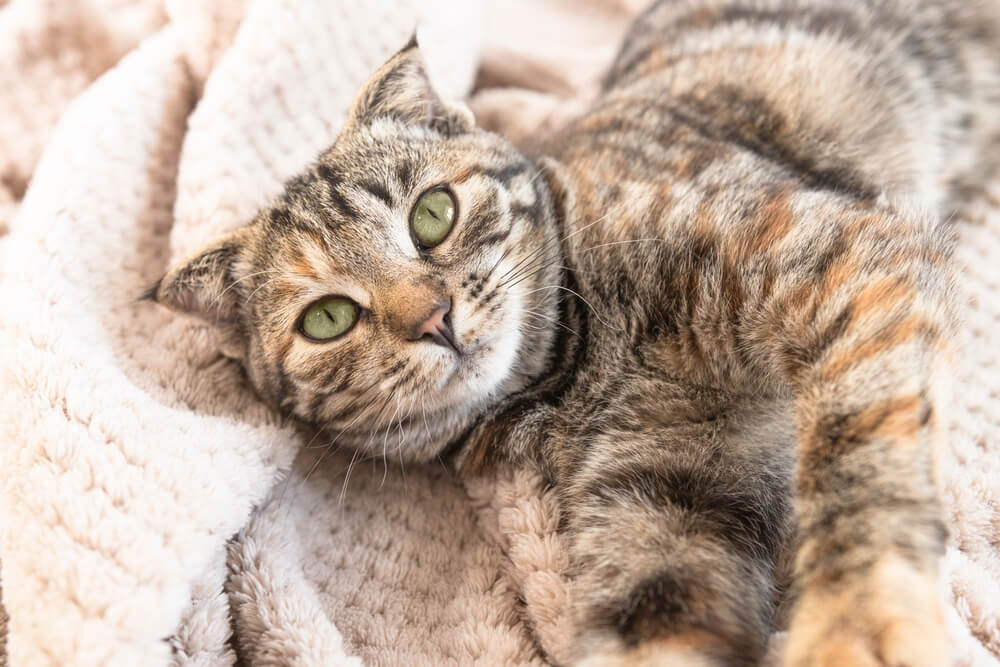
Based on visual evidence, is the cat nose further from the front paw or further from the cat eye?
the front paw

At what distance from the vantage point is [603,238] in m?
1.35

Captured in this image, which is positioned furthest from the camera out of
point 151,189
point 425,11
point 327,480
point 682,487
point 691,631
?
point 425,11

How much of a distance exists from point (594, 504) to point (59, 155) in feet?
4.95

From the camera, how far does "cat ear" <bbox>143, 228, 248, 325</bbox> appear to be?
1.38 m

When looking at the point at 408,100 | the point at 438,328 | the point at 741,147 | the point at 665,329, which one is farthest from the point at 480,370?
the point at 741,147

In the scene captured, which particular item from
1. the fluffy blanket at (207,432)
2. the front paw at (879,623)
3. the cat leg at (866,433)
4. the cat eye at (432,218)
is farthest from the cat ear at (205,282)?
the front paw at (879,623)

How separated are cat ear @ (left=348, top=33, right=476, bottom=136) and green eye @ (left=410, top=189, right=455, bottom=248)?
26cm

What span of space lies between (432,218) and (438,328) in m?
0.27

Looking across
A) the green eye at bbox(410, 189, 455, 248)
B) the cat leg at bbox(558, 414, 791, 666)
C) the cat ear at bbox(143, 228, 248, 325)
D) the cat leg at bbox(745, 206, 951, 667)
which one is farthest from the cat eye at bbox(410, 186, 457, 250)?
the cat leg at bbox(745, 206, 951, 667)

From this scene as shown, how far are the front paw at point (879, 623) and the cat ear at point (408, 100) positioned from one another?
120 cm

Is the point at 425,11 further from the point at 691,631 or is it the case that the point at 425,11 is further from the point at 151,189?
the point at 691,631

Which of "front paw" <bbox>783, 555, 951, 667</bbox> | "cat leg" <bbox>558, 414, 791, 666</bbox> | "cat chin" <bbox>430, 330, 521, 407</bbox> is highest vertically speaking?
"cat chin" <bbox>430, 330, 521, 407</bbox>

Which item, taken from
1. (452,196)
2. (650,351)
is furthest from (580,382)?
(452,196)

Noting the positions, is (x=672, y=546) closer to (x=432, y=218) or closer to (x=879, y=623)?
(x=879, y=623)
